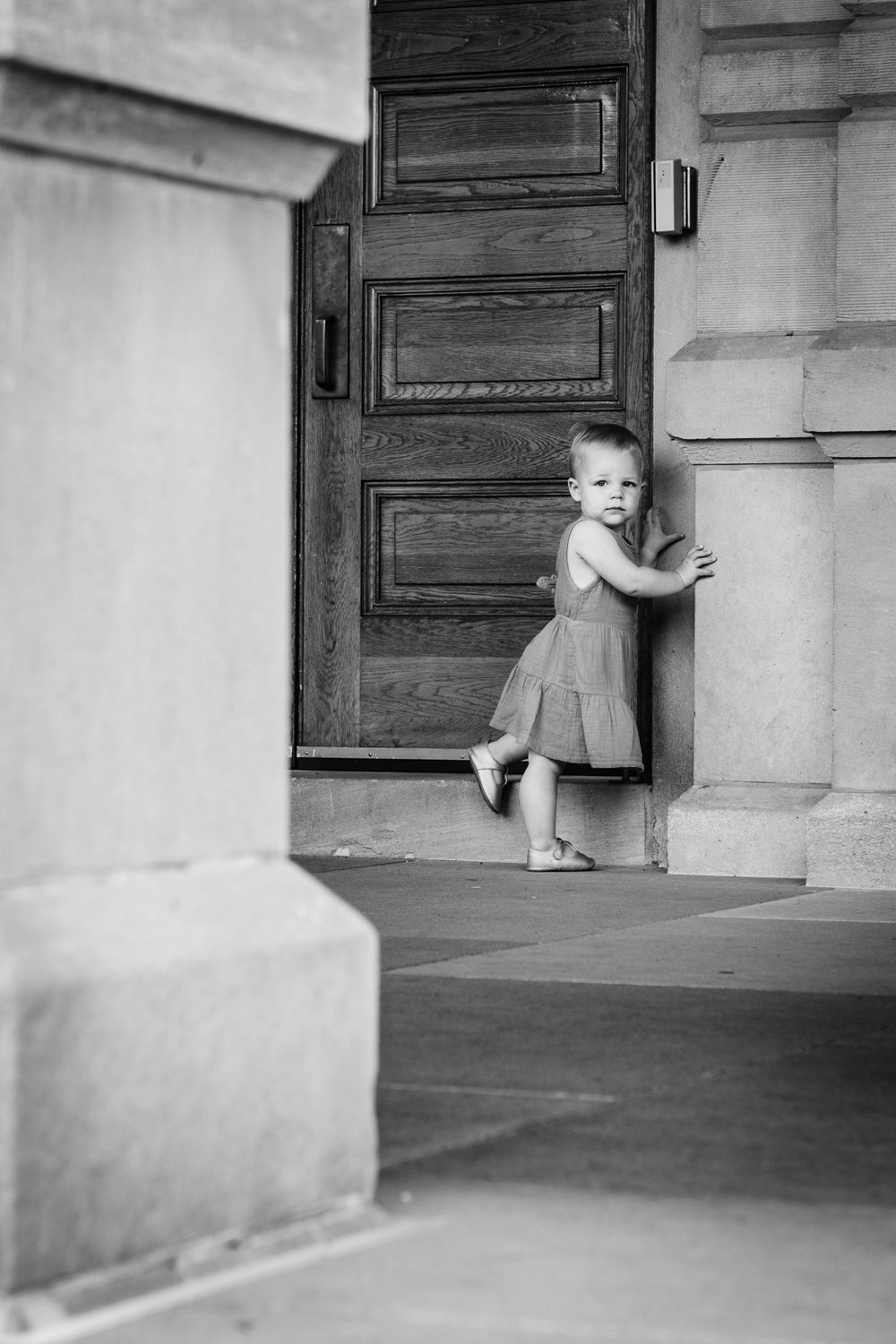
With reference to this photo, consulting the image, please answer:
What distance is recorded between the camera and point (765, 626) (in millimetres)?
5844

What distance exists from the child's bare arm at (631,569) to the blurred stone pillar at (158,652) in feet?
11.7

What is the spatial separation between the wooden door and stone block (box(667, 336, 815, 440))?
1.17 ft

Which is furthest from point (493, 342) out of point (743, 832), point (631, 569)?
point (743, 832)

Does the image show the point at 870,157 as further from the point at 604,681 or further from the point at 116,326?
the point at 116,326

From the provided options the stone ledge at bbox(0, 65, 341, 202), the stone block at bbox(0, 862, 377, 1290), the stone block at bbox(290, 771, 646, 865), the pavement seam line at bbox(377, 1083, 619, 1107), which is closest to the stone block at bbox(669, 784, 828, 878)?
the stone block at bbox(290, 771, 646, 865)

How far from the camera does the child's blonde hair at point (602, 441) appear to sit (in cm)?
580

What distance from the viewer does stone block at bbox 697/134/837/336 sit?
5789 millimetres

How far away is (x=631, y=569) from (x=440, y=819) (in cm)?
97

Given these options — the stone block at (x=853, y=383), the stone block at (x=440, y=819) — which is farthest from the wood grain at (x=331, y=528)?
the stone block at (x=853, y=383)

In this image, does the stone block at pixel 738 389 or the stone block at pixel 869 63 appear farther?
the stone block at pixel 738 389

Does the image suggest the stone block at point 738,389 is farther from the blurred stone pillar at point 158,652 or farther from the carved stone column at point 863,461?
the blurred stone pillar at point 158,652

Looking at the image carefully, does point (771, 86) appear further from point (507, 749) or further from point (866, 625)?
point (507, 749)

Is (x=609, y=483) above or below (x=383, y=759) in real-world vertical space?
above

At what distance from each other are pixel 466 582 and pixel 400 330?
0.79 meters
